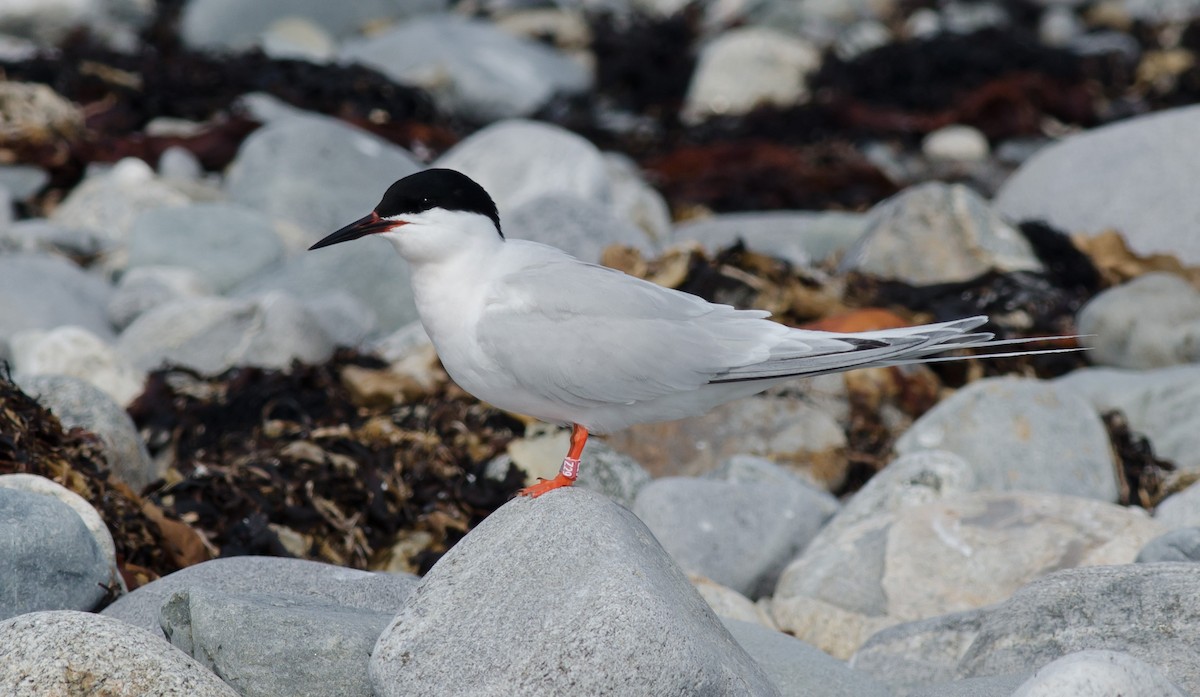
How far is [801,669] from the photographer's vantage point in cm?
402

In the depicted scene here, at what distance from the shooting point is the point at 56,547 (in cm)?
383

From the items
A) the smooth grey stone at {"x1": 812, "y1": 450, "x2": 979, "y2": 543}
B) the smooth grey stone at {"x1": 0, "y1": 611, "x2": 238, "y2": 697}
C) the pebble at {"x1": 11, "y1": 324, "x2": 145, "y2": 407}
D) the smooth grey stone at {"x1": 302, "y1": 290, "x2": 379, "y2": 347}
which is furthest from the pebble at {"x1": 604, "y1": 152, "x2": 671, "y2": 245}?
the smooth grey stone at {"x1": 0, "y1": 611, "x2": 238, "y2": 697}

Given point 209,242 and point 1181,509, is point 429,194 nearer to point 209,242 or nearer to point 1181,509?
point 1181,509

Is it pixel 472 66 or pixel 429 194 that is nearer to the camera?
pixel 429 194

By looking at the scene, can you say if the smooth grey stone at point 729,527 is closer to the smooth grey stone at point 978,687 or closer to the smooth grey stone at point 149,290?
the smooth grey stone at point 978,687

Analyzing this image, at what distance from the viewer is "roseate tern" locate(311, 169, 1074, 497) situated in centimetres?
378

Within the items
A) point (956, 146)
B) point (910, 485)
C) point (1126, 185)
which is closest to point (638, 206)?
point (1126, 185)

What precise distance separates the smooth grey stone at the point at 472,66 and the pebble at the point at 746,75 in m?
1.27

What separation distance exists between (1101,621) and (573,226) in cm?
456

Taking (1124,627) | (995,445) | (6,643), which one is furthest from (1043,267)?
(6,643)

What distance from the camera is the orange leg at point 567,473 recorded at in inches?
144

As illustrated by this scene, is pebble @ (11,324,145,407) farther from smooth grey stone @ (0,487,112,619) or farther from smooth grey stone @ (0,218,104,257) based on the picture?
smooth grey stone @ (0,487,112,619)

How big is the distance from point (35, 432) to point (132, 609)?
1.17 m

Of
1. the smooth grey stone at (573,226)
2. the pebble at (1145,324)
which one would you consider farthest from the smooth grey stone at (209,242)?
the pebble at (1145,324)
